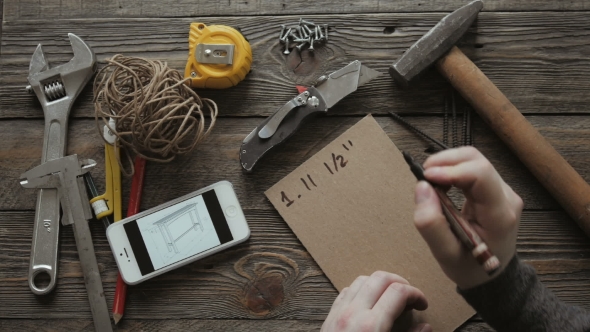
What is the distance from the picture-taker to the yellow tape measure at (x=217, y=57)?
34.4 inches

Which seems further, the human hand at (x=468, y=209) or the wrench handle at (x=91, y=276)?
the wrench handle at (x=91, y=276)

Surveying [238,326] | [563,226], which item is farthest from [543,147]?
[238,326]

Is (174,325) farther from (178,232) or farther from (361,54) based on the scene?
(361,54)

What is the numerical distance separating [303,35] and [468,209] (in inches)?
16.5

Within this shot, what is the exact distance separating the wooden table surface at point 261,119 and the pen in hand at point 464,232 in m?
0.30

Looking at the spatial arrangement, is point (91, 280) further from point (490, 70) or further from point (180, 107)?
point (490, 70)

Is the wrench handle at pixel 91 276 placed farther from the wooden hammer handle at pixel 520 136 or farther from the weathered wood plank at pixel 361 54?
the wooden hammer handle at pixel 520 136

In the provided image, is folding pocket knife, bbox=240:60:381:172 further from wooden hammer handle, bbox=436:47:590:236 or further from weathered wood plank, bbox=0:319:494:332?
weathered wood plank, bbox=0:319:494:332

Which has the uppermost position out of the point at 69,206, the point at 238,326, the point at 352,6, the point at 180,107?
the point at 352,6

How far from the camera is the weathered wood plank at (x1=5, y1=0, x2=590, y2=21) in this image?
912mm

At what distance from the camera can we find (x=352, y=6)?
3.04ft

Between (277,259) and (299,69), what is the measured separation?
1.05 feet

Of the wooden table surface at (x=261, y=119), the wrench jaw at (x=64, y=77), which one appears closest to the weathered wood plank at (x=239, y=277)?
the wooden table surface at (x=261, y=119)

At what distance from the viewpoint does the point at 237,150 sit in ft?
2.99
